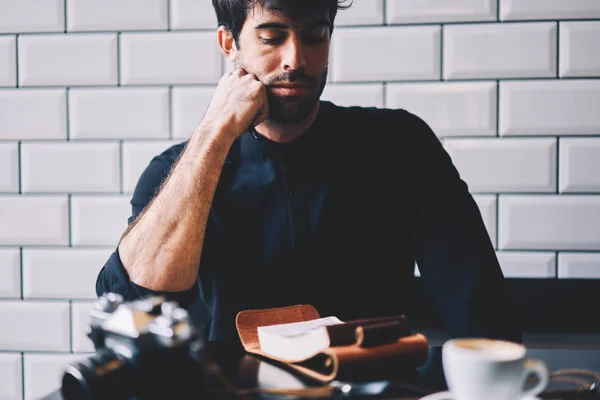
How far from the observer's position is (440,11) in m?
1.60

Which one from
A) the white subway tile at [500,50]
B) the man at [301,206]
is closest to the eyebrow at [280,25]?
the man at [301,206]

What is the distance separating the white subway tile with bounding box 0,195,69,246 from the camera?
1738 millimetres

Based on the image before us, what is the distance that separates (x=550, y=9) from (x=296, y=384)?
129 cm

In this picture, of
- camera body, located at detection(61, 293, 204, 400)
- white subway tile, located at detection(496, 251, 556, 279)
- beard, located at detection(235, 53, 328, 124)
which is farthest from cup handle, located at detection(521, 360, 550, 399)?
white subway tile, located at detection(496, 251, 556, 279)

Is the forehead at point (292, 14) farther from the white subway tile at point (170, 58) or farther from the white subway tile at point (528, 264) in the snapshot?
the white subway tile at point (528, 264)

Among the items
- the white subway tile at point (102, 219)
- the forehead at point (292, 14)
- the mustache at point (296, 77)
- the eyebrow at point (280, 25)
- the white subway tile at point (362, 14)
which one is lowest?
the white subway tile at point (102, 219)

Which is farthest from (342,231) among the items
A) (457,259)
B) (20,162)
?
(20,162)

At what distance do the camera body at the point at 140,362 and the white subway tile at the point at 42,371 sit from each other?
A: 1.22 meters

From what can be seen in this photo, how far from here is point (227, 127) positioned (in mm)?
1256

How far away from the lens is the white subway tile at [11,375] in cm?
175

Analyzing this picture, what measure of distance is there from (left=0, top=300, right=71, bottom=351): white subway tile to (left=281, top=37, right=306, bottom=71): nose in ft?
3.26

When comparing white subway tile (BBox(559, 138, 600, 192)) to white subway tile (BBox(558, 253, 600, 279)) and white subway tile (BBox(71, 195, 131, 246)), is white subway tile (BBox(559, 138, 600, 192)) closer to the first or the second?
white subway tile (BBox(558, 253, 600, 279))

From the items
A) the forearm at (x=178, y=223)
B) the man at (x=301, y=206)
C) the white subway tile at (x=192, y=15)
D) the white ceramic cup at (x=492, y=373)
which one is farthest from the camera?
the white subway tile at (x=192, y=15)

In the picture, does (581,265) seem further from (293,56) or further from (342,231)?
(293,56)
